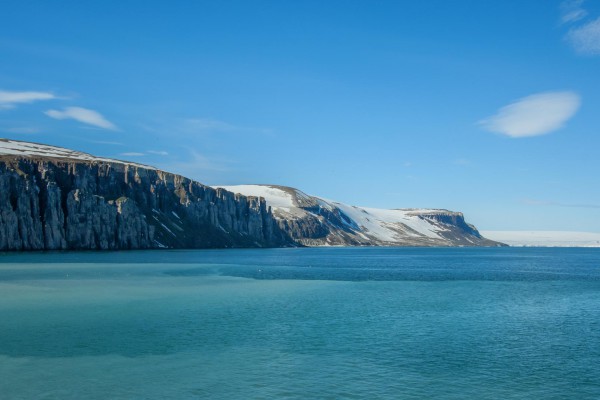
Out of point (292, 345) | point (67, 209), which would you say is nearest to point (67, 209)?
point (67, 209)

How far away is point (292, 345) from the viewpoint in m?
31.4

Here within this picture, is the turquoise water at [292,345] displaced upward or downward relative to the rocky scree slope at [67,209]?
downward

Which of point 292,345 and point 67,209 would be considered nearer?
point 292,345

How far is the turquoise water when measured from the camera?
23016 millimetres

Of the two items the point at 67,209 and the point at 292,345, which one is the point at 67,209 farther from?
the point at 292,345

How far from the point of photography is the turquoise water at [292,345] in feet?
75.5

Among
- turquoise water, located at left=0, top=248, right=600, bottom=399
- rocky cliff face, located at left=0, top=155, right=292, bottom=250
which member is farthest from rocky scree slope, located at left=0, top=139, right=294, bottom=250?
turquoise water, located at left=0, top=248, right=600, bottom=399

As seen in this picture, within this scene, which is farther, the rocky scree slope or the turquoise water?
the rocky scree slope

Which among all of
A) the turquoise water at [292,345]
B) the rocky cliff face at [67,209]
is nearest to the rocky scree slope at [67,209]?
the rocky cliff face at [67,209]

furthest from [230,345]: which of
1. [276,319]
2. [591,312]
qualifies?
[591,312]

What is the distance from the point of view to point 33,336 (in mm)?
32562

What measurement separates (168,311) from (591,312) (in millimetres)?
34969

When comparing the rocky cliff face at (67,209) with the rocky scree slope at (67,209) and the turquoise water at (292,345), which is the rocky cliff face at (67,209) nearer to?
the rocky scree slope at (67,209)

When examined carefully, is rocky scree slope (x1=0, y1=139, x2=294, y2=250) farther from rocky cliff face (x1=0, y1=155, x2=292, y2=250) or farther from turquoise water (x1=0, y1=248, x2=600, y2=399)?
turquoise water (x1=0, y1=248, x2=600, y2=399)
